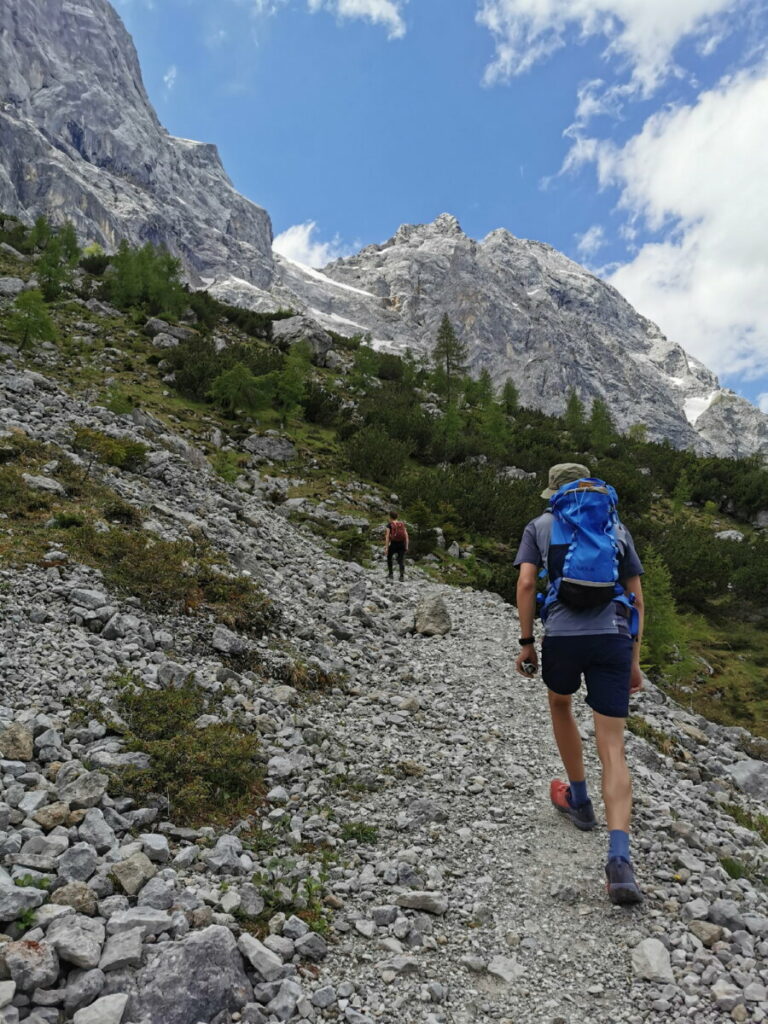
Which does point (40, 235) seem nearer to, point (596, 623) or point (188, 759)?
point (188, 759)

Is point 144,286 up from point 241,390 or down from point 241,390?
up

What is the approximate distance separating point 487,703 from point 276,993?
6084mm

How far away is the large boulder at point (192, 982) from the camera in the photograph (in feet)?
9.57

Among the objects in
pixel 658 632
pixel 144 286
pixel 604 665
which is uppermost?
pixel 144 286

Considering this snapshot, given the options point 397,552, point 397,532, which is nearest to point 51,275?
point 397,532

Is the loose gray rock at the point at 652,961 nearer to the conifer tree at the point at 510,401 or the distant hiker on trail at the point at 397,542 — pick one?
the distant hiker on trail at the point at 397,542

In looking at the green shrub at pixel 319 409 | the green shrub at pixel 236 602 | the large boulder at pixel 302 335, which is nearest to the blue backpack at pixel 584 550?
the green shrub at pixel 236 602

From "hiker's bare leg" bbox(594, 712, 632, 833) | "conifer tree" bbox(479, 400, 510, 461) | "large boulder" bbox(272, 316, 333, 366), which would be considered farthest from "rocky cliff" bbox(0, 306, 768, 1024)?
"large boulder" bbox(272, 316, 333, 366)

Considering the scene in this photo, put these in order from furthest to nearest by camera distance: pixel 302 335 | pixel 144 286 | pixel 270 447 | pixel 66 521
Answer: pixel 302 335 → pixel 144 286 → pixel 270 447 → pixel 66 521

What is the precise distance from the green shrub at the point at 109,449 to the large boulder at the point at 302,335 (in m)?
30.9

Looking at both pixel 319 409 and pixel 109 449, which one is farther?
pixel 319 409

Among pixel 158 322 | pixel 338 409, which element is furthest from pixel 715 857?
pixel 158 322

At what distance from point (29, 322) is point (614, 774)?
2500cm

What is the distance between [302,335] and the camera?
4606 centimetres
